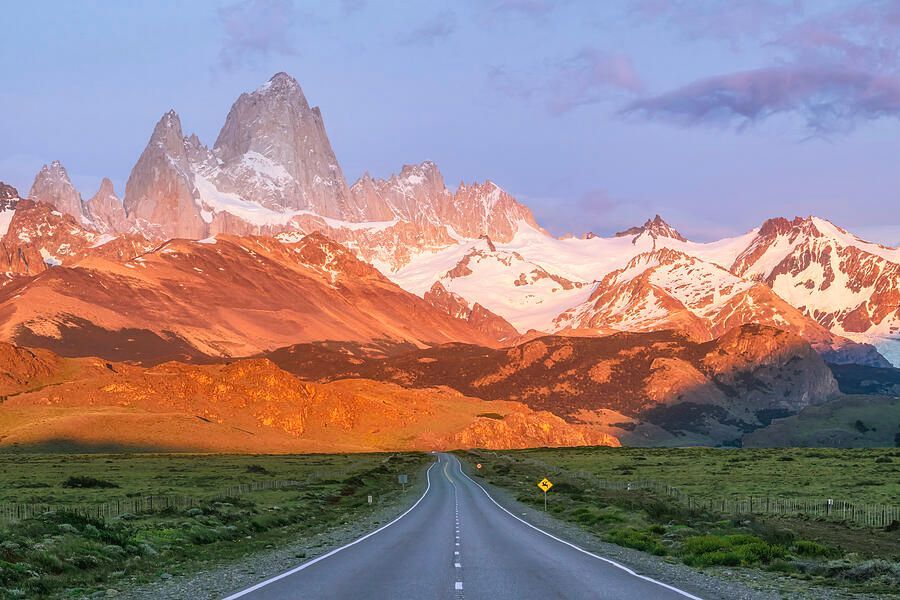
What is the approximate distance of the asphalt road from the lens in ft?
76.3

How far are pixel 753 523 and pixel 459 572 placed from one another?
2314cm

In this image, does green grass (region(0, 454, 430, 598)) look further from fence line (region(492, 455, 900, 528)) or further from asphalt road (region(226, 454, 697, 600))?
fence line (region(492, 455, 900, 528))

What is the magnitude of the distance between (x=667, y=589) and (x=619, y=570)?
13.8 ft

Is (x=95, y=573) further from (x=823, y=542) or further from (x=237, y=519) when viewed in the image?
(x=823, y=542)

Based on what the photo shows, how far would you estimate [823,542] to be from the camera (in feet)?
135

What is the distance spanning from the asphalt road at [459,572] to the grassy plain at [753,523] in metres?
5.02

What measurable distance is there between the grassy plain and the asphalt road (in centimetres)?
502

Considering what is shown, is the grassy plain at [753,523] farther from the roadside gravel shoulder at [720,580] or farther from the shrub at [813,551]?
the roadside gravel shoulder at [720,580]

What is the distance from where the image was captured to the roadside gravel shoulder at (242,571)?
24.7m

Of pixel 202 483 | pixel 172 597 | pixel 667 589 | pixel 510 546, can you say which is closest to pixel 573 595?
pixel 667 589

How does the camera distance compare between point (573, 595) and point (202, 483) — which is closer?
point (573, 595)

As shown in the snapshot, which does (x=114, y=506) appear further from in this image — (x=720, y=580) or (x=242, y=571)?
(x=720, y=580)

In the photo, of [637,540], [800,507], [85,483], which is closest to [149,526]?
[637,540]

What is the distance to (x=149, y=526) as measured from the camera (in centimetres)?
4178
